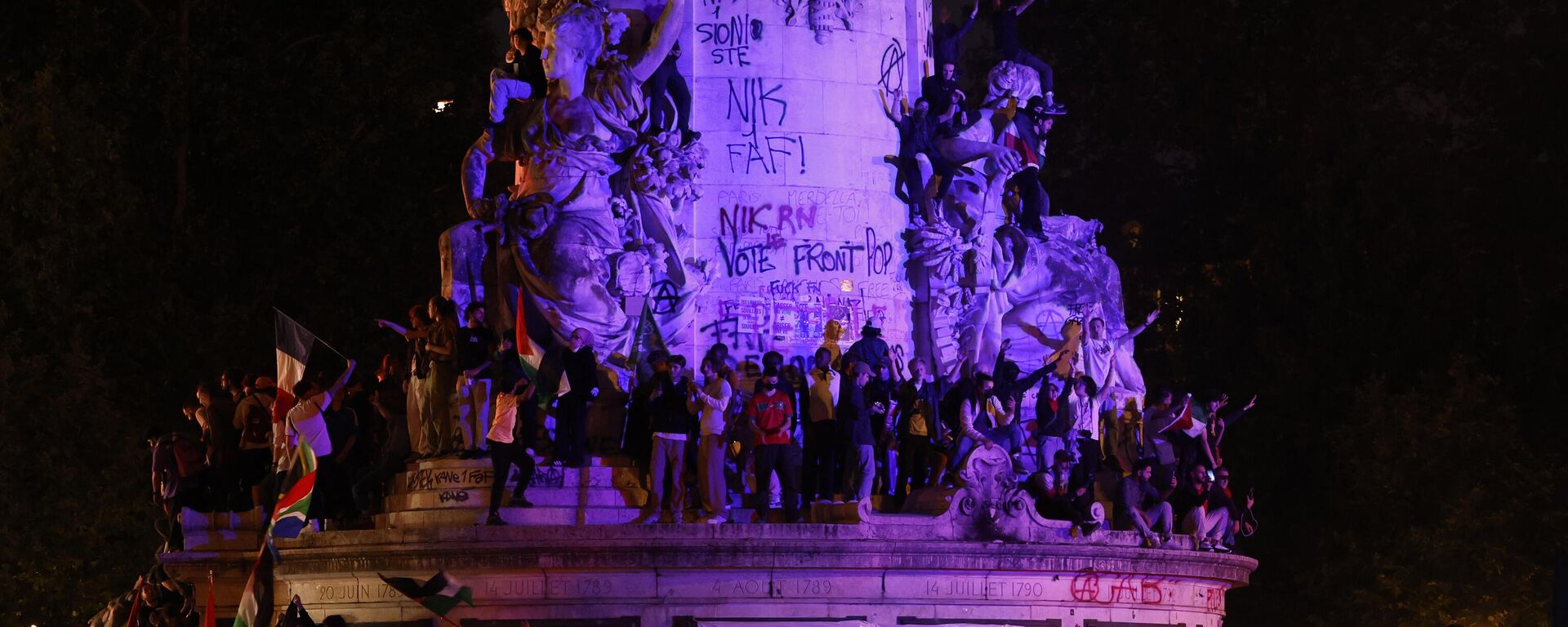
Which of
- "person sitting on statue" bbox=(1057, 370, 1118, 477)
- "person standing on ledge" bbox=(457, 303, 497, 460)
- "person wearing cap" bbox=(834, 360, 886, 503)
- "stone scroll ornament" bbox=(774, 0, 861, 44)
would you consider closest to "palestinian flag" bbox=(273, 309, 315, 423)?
"person standing on ledge" bbox=(457, 303, 497, 460)

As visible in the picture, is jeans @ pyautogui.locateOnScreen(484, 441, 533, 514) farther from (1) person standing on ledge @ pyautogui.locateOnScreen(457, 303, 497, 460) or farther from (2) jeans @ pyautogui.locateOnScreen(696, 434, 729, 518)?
(2) jeans @ pyautogui.locateOnScreen(696, 434, 729, 518)

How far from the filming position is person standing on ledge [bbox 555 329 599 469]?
80.6 ft

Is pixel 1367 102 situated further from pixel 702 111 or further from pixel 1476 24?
pixel 702 111

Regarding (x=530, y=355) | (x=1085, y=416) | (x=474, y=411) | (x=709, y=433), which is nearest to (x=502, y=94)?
(x=530, y=355)

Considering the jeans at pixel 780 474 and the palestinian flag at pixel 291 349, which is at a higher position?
the palestinian flag at pixel 291 349

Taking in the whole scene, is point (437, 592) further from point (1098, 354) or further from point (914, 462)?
point (1098, 354)

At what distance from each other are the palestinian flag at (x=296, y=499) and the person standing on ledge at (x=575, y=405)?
7.34ft

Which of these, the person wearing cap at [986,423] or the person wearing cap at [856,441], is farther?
the person wearing cap at [986,423]

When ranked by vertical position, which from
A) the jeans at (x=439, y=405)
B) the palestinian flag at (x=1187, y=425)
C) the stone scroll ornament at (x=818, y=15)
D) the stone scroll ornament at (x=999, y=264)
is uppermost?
the stone scroll ornament at (x=818, y=15)

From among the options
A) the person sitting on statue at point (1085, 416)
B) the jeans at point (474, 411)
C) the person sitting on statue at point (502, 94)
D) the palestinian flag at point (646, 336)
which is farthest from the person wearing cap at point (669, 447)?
the person sitting on statue at point (1085, 416)

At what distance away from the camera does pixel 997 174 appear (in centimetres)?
2920

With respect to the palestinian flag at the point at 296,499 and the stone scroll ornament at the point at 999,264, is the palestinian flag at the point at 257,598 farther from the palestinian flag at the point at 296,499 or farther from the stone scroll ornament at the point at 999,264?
the stone scroll ornament at the point at 999,264

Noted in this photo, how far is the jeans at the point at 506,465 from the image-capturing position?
23.8 metres

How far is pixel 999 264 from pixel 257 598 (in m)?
8.99
